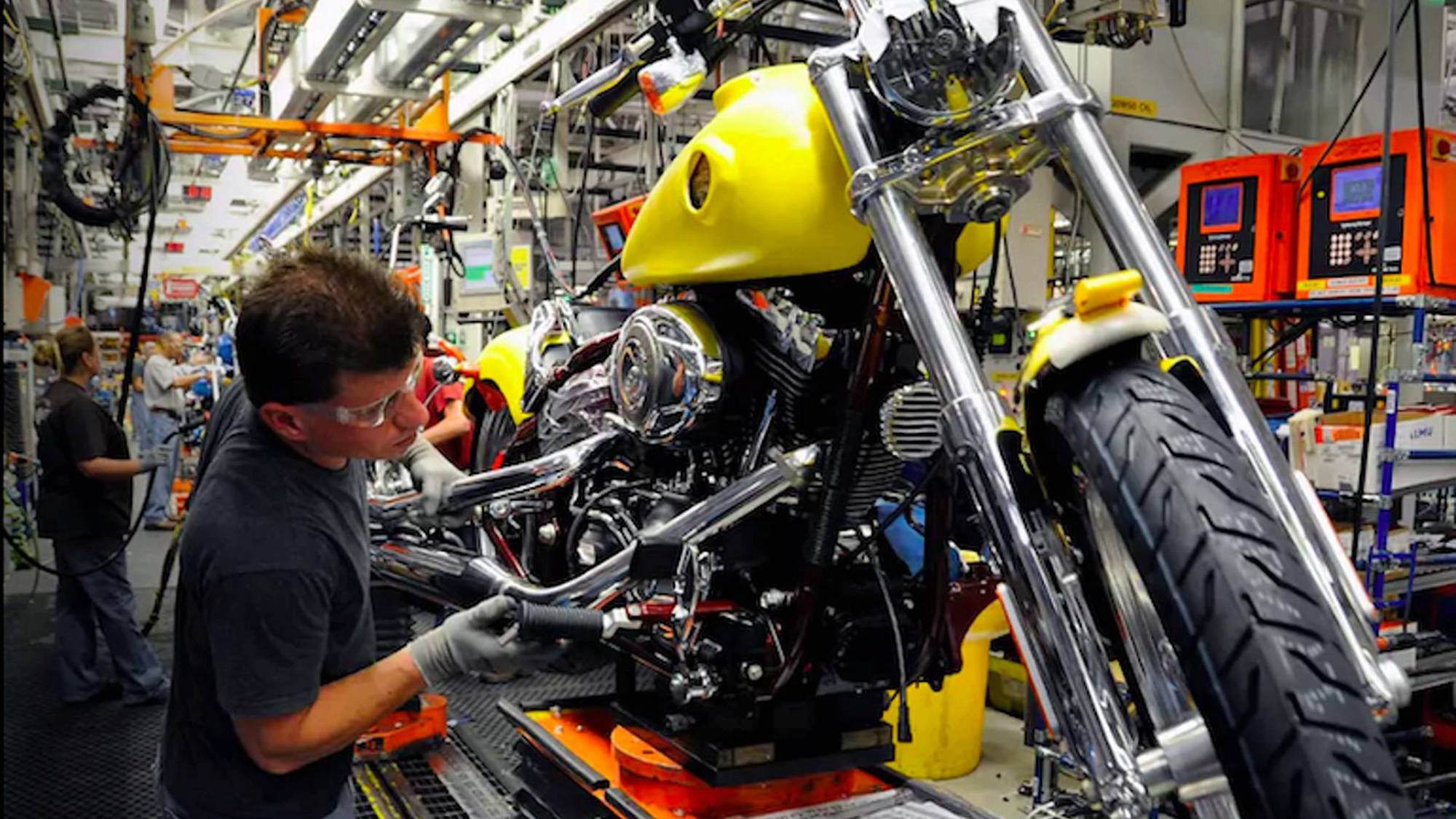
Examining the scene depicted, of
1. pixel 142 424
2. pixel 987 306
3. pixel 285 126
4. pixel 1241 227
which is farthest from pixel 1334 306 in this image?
pixel 142 424

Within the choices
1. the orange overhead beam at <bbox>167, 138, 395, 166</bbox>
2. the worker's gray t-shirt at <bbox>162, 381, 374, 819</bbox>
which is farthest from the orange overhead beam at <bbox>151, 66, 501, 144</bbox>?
the worker's gray t-shirt at <bbox>162, 381, 374, 819</bbox>

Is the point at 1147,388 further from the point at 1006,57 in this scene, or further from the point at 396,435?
the point at 396,435

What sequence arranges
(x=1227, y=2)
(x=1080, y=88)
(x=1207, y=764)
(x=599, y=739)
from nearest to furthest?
(x=1207, y=764) → (x=1080, y=88) → (x=599, y=739) → (x=1227, y=2)

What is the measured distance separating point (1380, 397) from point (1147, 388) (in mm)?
3342

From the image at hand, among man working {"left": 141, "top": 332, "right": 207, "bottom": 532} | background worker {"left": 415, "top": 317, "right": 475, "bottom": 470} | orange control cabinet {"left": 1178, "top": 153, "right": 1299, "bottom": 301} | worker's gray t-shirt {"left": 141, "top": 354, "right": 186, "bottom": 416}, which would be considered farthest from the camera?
worker's gray t-shirt {"left": 141, "top": 354, "right": 186, "bottom": 416}

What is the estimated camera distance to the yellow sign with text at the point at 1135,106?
5.10 metres

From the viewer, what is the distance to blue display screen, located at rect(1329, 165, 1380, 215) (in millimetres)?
3916

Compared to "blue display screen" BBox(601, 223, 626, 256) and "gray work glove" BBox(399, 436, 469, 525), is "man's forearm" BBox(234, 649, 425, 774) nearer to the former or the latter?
"gray work glove" BBox(399, 436, 469, 525)

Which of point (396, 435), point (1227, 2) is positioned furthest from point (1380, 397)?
point (396, 435)

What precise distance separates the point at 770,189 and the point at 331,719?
1.19 m

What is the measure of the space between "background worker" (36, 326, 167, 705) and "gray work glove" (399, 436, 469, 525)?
2.36 meters

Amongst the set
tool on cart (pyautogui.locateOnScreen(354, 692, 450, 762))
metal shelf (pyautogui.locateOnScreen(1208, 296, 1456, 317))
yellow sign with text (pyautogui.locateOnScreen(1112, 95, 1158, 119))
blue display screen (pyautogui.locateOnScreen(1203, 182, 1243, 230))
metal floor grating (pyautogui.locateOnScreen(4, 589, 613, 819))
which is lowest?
metal floor grating (pyautogui.locateOnScreen(4, 589, 613, 819))

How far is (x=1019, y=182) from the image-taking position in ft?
5.98

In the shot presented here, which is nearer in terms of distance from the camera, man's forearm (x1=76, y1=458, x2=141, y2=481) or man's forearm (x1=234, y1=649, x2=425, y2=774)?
man's forearm (x1=234, y1=649, x2=425, y2=774)
